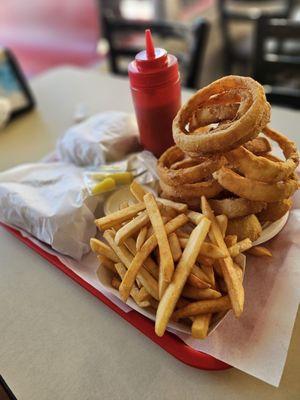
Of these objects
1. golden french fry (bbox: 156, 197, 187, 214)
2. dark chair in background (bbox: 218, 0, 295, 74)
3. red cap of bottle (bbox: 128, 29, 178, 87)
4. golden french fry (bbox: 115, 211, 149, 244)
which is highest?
red cap of bottle (bbox: 128, 29, 178, 87)

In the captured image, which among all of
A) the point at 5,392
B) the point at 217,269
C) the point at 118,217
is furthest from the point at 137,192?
the point at 5,392

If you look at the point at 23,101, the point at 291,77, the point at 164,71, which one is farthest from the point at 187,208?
the point at 291,77

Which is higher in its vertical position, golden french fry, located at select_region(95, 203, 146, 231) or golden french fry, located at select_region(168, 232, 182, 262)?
golden french fry, located at select_region(95, 203, 146, 231)

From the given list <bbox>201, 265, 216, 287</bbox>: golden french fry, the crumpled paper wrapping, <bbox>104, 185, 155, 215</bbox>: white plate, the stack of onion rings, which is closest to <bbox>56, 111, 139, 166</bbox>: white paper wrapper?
the crumpled paper wrapping

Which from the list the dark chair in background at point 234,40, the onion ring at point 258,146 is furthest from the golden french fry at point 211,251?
the dark chair in background at point 234,40

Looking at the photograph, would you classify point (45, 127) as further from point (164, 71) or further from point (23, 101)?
point (164, 71)

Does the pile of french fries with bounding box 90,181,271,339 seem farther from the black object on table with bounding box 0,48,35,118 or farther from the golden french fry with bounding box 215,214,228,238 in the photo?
the black object on table with bounding box 0,48,35,118

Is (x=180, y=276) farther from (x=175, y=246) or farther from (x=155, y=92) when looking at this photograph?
(x=155, y=92)

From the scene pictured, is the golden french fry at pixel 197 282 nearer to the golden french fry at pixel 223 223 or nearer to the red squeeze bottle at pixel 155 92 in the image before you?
the golden french fry at pixel 223 223
